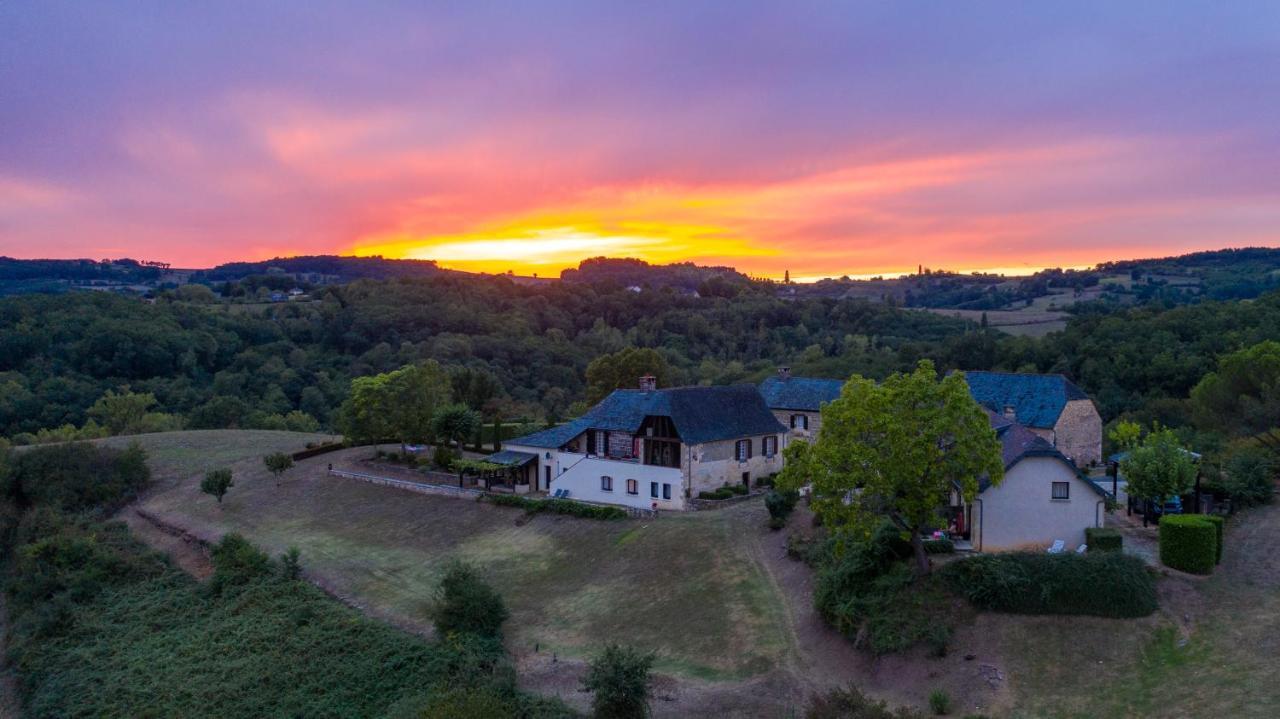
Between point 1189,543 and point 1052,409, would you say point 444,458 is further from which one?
point 1189,543

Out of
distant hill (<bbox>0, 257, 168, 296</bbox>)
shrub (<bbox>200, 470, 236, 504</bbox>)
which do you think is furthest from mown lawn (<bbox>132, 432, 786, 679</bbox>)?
distant hill (<bbox>0, 257, 168, 296</bbox>)

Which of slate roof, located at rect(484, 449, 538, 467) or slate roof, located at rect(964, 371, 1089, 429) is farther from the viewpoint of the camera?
slate roof, located at rect(484, 449, 538, 467)

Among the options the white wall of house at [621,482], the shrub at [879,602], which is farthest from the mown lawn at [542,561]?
the white wall of house at [621,482]

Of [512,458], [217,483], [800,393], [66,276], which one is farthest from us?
[66,276]

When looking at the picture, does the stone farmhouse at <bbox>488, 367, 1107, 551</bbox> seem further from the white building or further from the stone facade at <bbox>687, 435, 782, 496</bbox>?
the white building

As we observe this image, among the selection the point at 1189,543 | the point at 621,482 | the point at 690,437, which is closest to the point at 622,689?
the point at 1189,543
